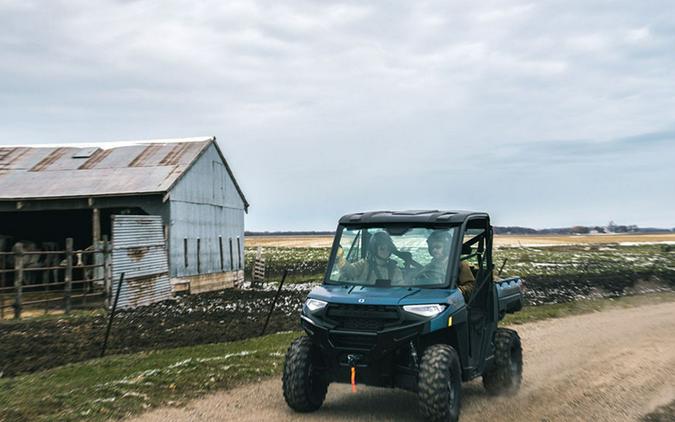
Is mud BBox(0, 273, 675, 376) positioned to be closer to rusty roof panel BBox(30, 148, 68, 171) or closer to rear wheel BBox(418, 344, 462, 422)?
rear wheel BBox(418, 344, 462, 422)

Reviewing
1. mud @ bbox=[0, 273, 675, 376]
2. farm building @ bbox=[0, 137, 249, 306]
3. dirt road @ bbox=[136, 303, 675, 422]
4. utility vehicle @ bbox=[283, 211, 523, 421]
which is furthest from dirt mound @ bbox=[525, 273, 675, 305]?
utility vehicle @ bbox=[283, 211, 523, 421]

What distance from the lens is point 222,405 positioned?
9.56 m

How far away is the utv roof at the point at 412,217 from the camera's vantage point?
8808 mm

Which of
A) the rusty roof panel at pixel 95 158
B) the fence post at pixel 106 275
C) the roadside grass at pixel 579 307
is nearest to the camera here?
the roadside grass at pixel 579 307

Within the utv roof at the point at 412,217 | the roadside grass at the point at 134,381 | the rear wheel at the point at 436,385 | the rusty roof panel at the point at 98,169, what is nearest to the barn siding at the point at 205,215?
the rusty roof panel at the point at 98,169

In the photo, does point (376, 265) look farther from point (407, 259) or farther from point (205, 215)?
point (205, 215)

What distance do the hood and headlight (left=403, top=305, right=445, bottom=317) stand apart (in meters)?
0.05

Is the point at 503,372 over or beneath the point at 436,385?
beneath

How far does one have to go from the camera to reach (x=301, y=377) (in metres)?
8.43

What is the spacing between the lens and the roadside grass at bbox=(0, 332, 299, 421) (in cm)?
932

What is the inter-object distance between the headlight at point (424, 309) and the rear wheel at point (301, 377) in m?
1.46

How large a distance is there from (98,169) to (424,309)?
25462 millimetres

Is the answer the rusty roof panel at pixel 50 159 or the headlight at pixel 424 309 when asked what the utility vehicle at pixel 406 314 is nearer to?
the headlight at pixel 424 309

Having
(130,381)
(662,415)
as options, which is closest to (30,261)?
(130,381)
